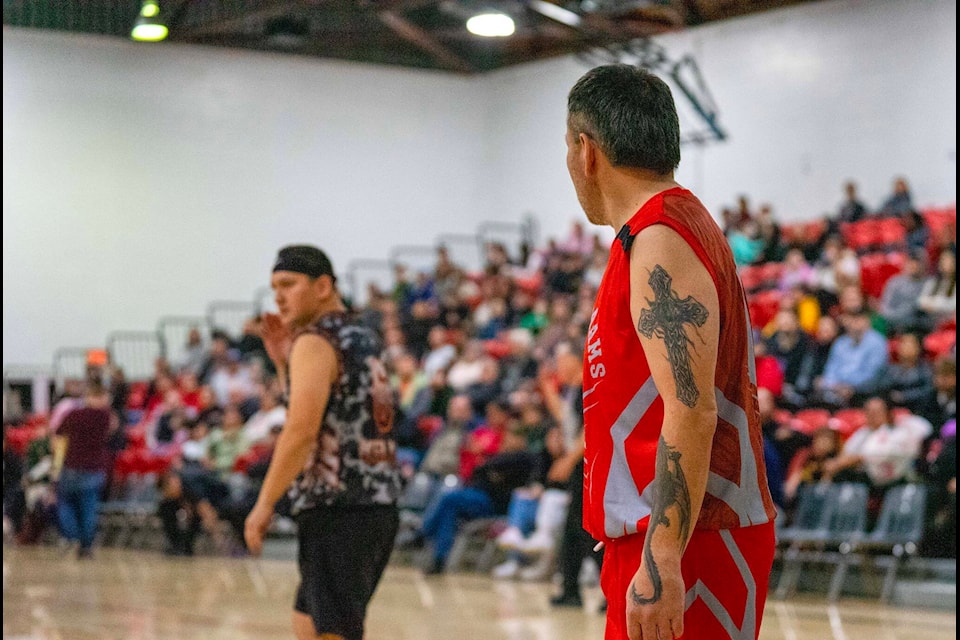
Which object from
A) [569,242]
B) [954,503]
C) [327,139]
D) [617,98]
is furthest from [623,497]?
[327,139]

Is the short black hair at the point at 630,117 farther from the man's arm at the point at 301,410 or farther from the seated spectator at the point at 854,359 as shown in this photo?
the seated spectator at the point at 854,359

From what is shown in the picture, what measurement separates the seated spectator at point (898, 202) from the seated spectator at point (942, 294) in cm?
294

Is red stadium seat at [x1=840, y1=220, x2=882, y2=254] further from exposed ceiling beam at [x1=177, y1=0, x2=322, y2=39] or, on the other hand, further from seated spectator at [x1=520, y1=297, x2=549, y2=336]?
exposed ceiling beam at [x1=177, y1=0, x2=322, y2=39]

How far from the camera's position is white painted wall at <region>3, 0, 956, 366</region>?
17.4 metres

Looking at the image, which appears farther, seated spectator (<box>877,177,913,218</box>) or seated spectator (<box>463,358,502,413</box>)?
seated spectator (<box>877,177,913,218</box>)

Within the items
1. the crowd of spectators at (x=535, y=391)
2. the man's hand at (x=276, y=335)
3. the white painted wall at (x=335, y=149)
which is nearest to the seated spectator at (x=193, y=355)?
the crowd of spectators at (x=535, y=391)

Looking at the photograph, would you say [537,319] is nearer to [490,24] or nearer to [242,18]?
[242,18]

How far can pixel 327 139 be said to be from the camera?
899 inches

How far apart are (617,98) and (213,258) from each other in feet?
65.8

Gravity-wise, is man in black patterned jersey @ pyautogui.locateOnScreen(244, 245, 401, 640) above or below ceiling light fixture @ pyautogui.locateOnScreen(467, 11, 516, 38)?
below

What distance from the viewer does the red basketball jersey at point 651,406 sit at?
2.29 m

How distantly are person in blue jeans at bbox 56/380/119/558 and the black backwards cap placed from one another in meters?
9.98

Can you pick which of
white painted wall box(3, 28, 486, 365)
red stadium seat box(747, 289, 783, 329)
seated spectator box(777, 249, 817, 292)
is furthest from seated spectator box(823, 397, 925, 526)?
white painted wall box(3, 28, 486, 365)

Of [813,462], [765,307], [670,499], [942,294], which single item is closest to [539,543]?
[813,462]
